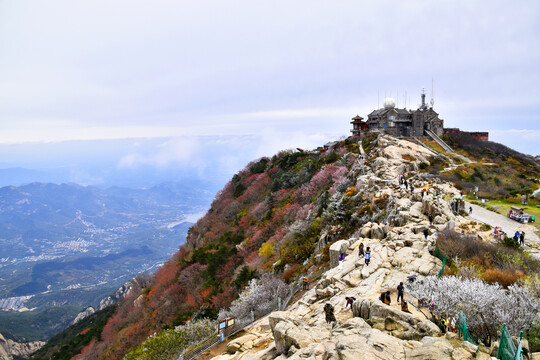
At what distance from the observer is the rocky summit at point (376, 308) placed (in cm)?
736

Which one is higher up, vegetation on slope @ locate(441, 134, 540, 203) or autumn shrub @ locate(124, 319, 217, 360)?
vegetation on slope @ locate(441, 134, 540, 203)

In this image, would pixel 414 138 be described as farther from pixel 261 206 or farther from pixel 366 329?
pixel 366 329

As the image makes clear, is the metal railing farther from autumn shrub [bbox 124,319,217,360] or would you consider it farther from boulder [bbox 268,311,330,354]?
boulder [bbox 268,311,330,354]

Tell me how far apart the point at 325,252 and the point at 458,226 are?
28.7ft

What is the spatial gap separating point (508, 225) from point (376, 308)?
14508mm

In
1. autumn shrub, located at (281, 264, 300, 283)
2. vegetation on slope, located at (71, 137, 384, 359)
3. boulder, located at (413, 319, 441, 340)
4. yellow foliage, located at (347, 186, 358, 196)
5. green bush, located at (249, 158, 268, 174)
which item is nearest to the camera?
boulder, located at (413, 319, 441, 340)

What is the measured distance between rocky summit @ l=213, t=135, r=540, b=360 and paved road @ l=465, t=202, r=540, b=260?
13.1 inches

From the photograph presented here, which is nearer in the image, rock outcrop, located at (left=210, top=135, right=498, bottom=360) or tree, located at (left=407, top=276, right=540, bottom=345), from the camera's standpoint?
rock outcrop, located at (left=210, top=135, right=498, bottom=360)

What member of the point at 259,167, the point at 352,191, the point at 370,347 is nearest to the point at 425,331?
the point at 370,347

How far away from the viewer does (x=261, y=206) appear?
4484 centimetres

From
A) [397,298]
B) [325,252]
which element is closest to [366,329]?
[397,298]

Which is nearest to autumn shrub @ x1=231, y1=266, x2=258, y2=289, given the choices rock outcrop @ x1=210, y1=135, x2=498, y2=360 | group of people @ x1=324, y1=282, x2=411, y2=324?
rock outcrop @ x1=210, y1=135, x2=498, y2=360

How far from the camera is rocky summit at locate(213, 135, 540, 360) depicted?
7.36m

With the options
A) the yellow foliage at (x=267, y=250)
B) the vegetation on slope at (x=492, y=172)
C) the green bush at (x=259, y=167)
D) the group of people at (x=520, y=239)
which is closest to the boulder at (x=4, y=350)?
the green bush at (x=259, y=167)
